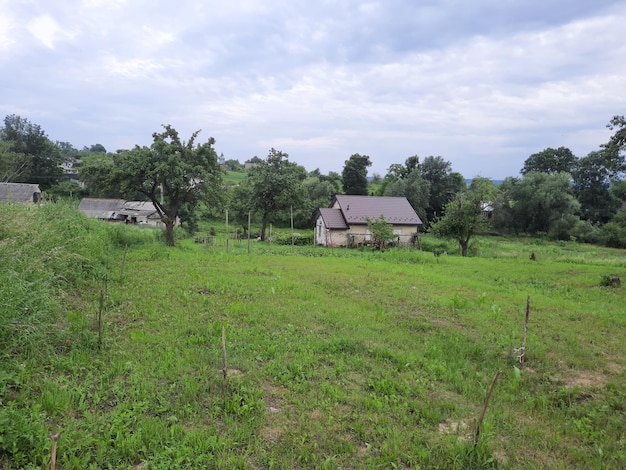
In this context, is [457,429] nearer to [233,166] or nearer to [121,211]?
[121,211]

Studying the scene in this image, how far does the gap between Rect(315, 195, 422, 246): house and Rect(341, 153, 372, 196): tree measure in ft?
70.1

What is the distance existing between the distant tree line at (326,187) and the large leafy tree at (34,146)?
0.13m

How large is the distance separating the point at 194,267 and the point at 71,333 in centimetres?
722

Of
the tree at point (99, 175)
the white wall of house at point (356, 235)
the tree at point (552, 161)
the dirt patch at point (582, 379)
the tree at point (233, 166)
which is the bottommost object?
the dirt patch at point (582, 379)

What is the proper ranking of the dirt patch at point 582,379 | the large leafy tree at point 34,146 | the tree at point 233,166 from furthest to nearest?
the tree at point 233,166
the large leafy tree at point 34,146
the dirt patch at point 582,379

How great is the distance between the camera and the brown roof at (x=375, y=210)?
97.7 ft

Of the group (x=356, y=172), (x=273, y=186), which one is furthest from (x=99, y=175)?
(x=356, y=172)

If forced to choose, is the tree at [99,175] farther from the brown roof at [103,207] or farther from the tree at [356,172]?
the tree at [356,172]

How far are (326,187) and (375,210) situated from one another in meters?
18.2

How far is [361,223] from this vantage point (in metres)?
29.7

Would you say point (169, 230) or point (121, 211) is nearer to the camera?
point (169, 230)

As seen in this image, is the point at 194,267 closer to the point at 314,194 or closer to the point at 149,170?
the point at 149,170

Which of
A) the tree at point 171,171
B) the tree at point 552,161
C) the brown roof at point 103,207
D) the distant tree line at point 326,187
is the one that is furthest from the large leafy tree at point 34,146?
the tree at point 552,161

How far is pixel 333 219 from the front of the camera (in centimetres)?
3025
